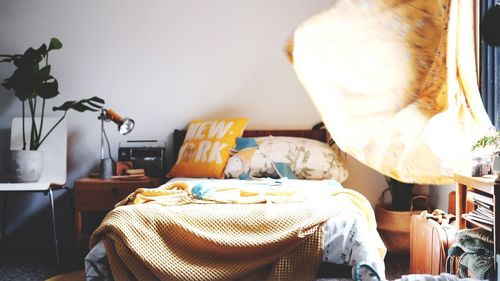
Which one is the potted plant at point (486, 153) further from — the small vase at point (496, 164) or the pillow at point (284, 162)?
the pillow at point (284, 162)

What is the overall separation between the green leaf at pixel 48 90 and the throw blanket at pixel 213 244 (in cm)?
182

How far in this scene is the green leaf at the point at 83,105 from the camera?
3354 millimetres

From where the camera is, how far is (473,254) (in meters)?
2.04

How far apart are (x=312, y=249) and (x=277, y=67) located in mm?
2106

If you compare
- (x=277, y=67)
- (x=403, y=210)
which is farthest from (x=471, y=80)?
(x=277, y=67)

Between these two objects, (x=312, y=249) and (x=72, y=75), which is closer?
(x=312, y=249)

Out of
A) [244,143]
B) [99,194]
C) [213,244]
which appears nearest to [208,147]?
[244,143]

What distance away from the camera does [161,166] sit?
353 cm

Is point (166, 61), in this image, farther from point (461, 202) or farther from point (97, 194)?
point (461, 202)

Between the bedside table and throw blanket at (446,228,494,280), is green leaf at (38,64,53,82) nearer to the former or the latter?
the bedside table

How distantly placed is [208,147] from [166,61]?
862 millimetres

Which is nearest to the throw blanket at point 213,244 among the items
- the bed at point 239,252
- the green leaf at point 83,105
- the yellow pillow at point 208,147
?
the bed at point 239,252

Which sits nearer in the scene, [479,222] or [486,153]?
[479,222]

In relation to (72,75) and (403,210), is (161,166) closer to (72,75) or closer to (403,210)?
(72,75)
